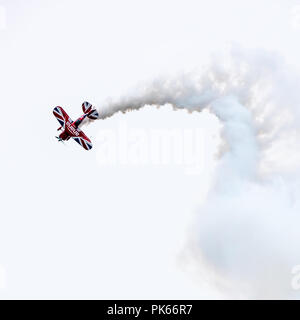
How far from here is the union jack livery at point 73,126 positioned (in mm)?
89438

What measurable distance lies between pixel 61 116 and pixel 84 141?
6452 mm

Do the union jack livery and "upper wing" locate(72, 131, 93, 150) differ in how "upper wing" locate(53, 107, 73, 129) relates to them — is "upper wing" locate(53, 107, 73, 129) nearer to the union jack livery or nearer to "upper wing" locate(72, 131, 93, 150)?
the union jack livery

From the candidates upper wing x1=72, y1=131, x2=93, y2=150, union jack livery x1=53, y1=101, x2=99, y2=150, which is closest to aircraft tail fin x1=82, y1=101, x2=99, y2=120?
union jack livery x1=53, y1=101, x2=99, y2=150

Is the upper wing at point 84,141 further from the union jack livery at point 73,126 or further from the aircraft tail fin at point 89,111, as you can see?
the aircraft tail fin at point 89,111

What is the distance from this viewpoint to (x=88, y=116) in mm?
91062

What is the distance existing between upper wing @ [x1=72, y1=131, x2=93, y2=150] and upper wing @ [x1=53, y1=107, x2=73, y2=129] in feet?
11.3

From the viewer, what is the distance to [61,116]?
90.3 metres

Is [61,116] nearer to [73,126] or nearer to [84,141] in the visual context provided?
[73,126]
